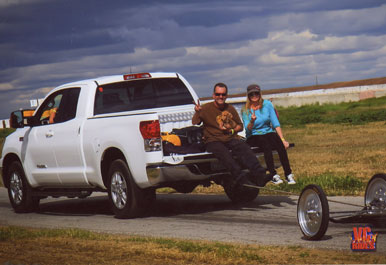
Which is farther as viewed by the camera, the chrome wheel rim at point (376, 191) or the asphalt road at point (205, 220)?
the asphalt road at point (205, 220)

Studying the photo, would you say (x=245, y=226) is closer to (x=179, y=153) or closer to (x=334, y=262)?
(x=179, y=153)

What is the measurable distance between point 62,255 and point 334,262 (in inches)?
119

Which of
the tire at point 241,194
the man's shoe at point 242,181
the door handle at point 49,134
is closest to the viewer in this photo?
the man's shoe at point 242,181

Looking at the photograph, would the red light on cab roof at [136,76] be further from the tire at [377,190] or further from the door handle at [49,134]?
the tire at [377,190]

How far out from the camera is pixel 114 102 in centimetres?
1260

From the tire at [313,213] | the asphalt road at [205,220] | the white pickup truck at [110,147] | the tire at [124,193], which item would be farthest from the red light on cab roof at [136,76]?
the tire at [313,213]

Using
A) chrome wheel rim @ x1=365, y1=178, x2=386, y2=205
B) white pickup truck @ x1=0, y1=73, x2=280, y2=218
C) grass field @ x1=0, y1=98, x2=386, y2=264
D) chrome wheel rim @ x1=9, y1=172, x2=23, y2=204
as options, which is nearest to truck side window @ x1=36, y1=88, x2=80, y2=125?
white pickup truck @ x1=0, y1=73, x2=280, y2=218

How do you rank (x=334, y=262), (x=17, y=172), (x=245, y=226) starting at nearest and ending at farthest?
(x=334, y=262) < (x=245, y=226) < (x=17, y=172)

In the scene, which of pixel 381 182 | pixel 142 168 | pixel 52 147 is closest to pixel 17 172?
pixel 52 147

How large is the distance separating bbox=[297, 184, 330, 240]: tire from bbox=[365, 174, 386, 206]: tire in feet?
2.50

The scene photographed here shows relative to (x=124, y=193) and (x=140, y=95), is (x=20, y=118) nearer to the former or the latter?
(x=140, y=95)

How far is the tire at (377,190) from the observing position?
8898 mm

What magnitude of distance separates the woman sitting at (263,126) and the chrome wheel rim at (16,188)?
471cm

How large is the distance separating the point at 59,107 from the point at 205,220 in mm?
3695
